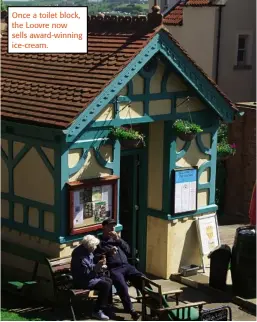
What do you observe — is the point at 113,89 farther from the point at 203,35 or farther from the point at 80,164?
the point at 203,35

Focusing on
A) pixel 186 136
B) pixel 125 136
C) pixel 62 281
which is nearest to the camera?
pixel 62 281

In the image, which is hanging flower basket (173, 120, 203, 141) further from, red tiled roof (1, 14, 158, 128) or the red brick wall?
the red brick wall

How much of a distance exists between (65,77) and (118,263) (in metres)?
3.20

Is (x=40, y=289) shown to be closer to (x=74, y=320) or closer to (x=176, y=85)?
(x=74, y=320)

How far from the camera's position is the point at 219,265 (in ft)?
41.8

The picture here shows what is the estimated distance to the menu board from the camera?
11742 mm

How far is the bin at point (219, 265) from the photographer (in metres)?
12.7

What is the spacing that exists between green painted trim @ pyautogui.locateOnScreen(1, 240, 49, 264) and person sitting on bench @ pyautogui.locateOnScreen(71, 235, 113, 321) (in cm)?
107

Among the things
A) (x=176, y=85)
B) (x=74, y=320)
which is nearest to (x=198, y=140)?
(x=176, y=85)

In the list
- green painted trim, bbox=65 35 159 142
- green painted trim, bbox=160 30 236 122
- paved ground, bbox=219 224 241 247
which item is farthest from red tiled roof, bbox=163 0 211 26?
green painted trim, bbox=65 35 159 142

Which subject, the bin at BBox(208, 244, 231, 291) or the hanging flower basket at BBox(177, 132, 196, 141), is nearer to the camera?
the bin at BBox(208, 244, 231, 291)

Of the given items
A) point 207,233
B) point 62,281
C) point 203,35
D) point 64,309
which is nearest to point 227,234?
point 207,233

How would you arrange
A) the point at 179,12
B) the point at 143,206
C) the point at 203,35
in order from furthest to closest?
the point at 179,12
the point at 203,35
the point at 143,206
